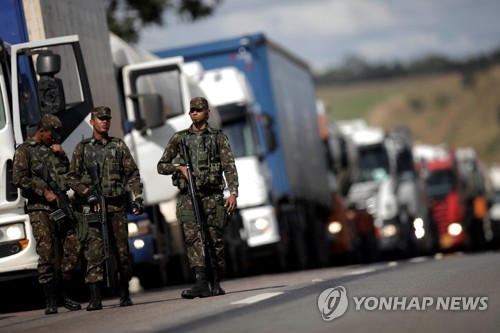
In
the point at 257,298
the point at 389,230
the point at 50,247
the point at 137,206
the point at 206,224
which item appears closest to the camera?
the point at 257,298

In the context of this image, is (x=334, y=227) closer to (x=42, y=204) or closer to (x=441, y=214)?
(x=441, y=214)

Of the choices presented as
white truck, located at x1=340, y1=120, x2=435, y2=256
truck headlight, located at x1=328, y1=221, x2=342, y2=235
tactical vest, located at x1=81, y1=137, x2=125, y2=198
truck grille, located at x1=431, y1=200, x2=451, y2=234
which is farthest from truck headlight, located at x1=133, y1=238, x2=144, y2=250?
truck grille, located at x1=431, y1=200, x2=451, y2=234

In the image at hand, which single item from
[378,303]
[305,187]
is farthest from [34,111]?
[305,187]

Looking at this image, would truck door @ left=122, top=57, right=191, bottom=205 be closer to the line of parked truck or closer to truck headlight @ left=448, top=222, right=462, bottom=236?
the line of parked truck

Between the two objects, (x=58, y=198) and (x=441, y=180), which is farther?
(x=441, y=180)

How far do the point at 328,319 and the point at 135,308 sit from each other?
3443 mm

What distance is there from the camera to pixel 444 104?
486ft

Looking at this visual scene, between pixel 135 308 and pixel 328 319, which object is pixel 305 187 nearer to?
pixel 135 308

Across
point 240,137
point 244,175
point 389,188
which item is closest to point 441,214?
point 389,188

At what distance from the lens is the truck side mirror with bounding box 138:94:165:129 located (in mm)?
18078

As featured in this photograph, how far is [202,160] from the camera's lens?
13312 mm

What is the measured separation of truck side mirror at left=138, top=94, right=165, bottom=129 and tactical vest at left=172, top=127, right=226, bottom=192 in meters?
4.74

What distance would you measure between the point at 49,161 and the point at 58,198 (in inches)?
15.5
